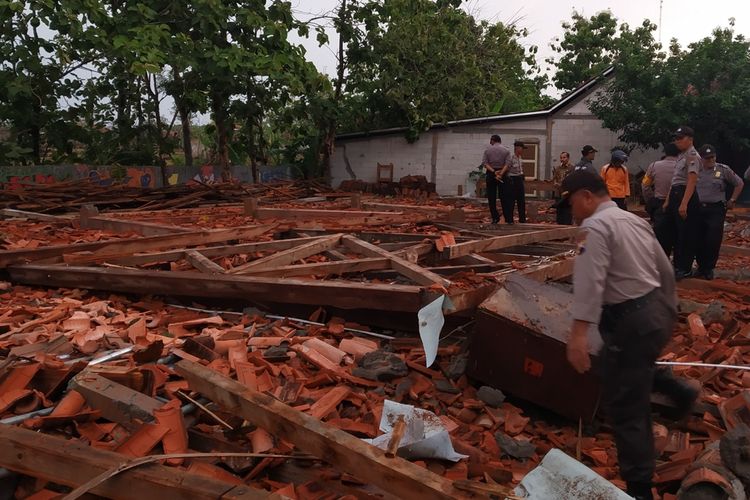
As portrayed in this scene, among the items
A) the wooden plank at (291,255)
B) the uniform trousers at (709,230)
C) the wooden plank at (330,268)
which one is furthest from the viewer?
the uniform trousers at (709,230)

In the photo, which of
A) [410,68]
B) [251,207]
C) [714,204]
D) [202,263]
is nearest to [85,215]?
[251,207]

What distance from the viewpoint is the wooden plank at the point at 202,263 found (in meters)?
5.91

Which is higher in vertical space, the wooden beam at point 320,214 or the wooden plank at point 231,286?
the wooden beam at point 320,214

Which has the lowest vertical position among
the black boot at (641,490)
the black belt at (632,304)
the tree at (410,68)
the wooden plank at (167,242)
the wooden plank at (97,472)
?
the black boot at (641,490)

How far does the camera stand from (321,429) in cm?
275

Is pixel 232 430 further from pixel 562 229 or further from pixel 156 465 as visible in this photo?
pixel 562 229

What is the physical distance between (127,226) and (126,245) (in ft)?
7.16

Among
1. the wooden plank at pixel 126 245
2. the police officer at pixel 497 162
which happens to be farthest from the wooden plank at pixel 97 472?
the police officer at pixel 497 162

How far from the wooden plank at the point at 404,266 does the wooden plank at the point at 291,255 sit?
9.6 inches

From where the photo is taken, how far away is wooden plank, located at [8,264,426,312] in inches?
191

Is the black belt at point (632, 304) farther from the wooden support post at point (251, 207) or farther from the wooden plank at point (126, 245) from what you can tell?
the wooden support post at point (251, 207)

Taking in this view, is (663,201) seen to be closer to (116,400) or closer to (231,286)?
(231,286)

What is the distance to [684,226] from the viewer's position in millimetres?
7363

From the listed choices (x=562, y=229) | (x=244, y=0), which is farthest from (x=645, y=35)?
(x=562, y=229)
